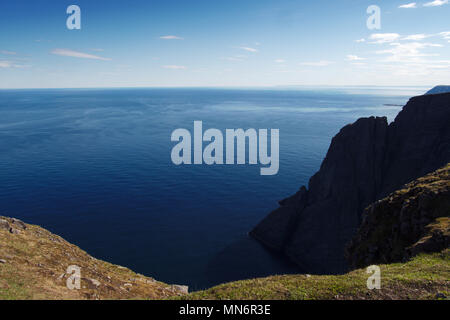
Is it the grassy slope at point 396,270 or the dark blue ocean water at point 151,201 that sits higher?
the grassy slope at point 396,270

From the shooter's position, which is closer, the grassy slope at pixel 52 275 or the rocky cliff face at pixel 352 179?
the grassy slope at pixel 52 275

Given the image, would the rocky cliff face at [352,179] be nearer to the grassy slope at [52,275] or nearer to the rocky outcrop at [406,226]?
the rocky outcrop at [406,226]

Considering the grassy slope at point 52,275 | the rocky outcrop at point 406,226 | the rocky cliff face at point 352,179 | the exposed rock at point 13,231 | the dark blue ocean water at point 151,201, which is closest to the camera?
the grassy slope at point 52,275

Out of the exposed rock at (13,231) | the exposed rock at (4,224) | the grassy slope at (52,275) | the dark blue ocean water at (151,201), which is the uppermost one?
the exposed rock at (4,224)

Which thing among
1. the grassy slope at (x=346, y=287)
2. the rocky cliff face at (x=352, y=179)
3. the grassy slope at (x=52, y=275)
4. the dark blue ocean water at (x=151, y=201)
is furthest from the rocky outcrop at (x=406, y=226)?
the dark blue ocean water at (x=151, y=201)

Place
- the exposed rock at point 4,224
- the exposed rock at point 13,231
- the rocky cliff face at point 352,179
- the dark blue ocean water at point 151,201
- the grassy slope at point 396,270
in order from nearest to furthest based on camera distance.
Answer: the grassy slope at point 396,270 < the exposed rock at point 13,231 < the exposed rock at point 4,224 < the dark blue ocean water at point 151,201 < the rocky cliff face at point 352,179

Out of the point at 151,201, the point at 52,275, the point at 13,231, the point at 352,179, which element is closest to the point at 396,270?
the point at 52,275
